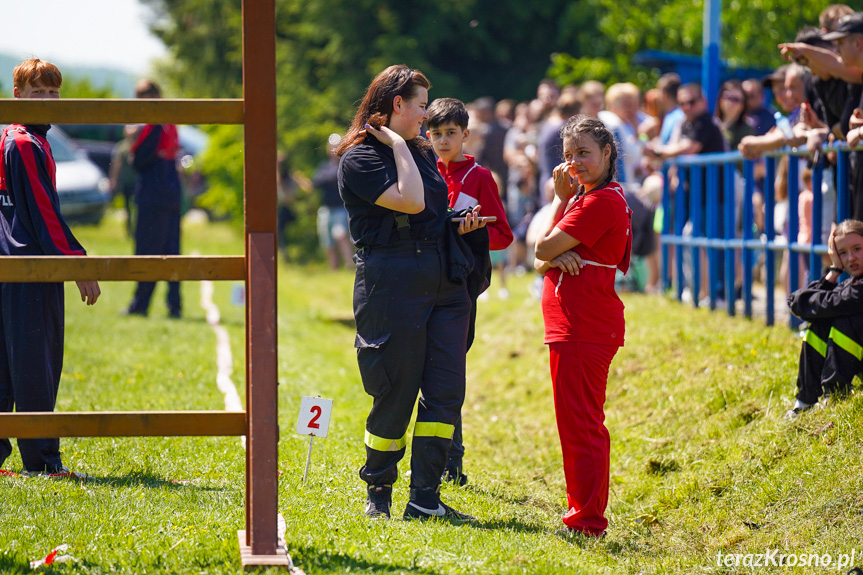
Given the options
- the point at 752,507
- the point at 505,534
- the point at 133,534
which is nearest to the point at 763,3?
the point at 752,507

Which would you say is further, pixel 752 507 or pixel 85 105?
pixel 752 507

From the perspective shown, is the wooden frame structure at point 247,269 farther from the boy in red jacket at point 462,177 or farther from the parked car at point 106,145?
the parked car at point 106,145

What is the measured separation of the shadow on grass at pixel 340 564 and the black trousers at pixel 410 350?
85 centimetres

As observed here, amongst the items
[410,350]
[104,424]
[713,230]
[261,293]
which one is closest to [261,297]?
[261,293]

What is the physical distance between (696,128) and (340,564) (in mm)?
6999

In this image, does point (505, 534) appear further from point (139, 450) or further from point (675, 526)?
point (139, 450)

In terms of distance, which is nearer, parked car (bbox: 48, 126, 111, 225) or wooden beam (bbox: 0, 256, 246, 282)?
wooden beam (bbox: 0, 256, 246, 282)

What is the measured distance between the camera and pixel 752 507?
536 cm

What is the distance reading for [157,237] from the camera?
10219 mm

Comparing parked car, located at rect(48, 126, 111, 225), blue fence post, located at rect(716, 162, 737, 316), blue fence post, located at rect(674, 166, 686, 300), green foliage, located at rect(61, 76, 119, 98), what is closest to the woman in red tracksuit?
blue fence post, located at rect(716, 162, 737, 316)

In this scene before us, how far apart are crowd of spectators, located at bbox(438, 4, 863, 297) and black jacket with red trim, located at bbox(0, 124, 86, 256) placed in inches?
111

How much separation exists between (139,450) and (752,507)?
11.5 feet

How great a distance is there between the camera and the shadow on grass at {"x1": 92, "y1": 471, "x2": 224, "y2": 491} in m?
5.35

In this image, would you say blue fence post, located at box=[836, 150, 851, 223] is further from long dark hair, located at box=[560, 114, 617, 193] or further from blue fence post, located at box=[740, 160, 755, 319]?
long dark hair, located at box=[560, 114, 617, 193]
